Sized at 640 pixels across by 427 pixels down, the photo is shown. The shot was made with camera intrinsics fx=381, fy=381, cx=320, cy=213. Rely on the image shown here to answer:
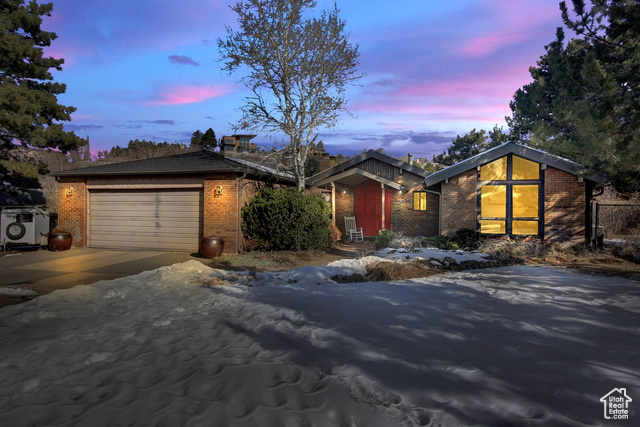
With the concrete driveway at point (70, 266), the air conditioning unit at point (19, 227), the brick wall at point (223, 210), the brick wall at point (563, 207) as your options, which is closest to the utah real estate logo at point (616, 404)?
the concrete driveway at point (70, 266)

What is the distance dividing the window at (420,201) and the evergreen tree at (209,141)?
33.5 m

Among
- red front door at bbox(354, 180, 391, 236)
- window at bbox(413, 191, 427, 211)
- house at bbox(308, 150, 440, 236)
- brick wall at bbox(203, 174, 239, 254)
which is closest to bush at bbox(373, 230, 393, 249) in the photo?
house at bbox(308, 150, 440, 236)

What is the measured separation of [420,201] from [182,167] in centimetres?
1021

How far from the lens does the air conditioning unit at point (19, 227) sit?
13.8m

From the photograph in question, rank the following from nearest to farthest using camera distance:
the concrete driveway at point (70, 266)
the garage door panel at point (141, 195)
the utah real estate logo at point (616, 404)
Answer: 1. the utah real estate logo at point (616, 404)
2. the concrete driveway at point (70, 266)
3. the garage door panel at point (141, 195)

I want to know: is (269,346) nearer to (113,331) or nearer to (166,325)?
(166,325)

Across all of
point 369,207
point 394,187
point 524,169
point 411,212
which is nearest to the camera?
point 524,169

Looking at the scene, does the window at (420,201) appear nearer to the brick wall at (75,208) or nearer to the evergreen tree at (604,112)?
the evergreen tree at (604,112)

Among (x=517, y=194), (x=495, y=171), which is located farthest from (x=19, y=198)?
(x=517, y=194)

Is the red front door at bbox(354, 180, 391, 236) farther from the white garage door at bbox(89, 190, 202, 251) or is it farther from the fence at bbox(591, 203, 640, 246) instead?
the fence at bbox(591, 203, 640, 246)

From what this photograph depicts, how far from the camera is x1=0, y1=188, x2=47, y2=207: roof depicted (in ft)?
51.2

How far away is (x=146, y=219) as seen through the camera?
13.7 meters

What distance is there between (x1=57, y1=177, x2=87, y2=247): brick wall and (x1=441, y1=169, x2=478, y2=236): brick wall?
44.4ft

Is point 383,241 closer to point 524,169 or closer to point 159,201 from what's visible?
point 524,169
